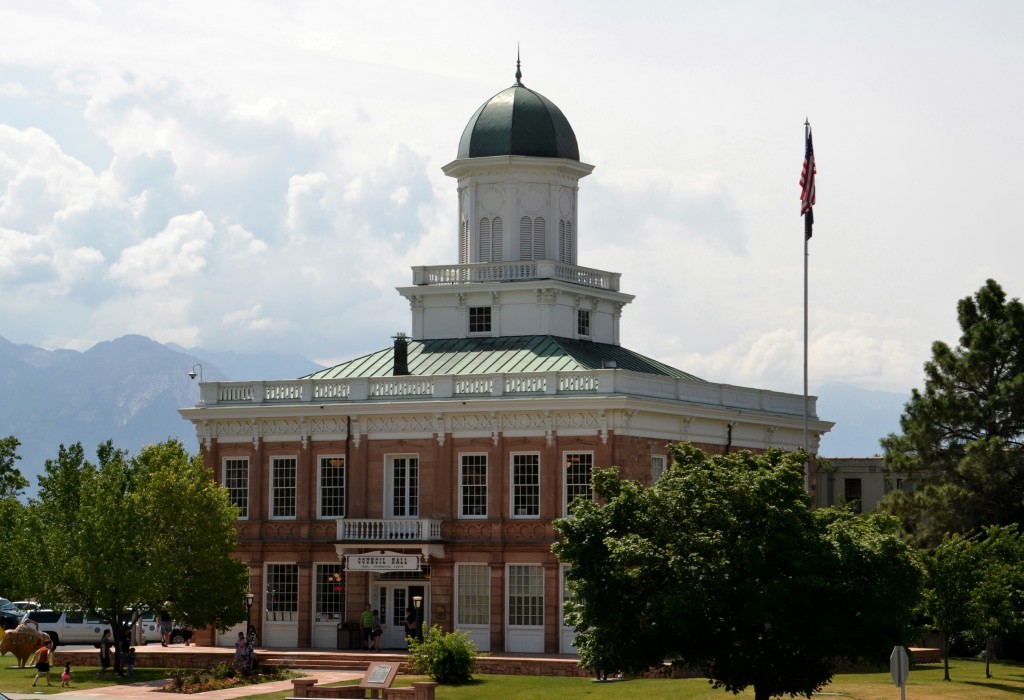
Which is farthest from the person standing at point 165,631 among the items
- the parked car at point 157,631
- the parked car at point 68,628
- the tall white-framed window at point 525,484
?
the tall white-framed window at point 525,484

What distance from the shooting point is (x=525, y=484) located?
209 ft

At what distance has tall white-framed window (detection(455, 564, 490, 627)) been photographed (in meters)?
63.8

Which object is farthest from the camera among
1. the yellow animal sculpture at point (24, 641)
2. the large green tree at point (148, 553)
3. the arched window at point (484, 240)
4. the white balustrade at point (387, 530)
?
the arched window at point (484, 240)

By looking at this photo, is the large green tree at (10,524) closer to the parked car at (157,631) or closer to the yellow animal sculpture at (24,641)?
the yellow animal sculpture at (24,641)

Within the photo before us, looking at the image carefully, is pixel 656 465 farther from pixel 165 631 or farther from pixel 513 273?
pixel 165 631

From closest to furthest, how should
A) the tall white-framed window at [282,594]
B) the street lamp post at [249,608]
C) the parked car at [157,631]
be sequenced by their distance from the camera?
the street lamp post at [249,608]
the tall white-framed window at [282,594]
the parked car at [157,631]

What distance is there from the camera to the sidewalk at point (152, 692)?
53594 millimetres

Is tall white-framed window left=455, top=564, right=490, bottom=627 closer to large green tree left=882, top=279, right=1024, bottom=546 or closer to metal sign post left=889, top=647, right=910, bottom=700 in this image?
large green tree left=882, top=279, right=1024, bottom=546

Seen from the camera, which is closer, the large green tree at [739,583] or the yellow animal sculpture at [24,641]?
the large green tree at [739,583]

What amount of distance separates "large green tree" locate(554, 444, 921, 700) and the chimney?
24.0m

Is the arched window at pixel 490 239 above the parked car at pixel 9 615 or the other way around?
above

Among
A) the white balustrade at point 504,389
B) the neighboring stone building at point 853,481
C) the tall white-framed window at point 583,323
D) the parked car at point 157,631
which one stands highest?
the tall white-framed window at point 583,323

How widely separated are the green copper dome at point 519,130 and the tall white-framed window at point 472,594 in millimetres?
16923

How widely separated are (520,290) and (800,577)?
92.5ft
